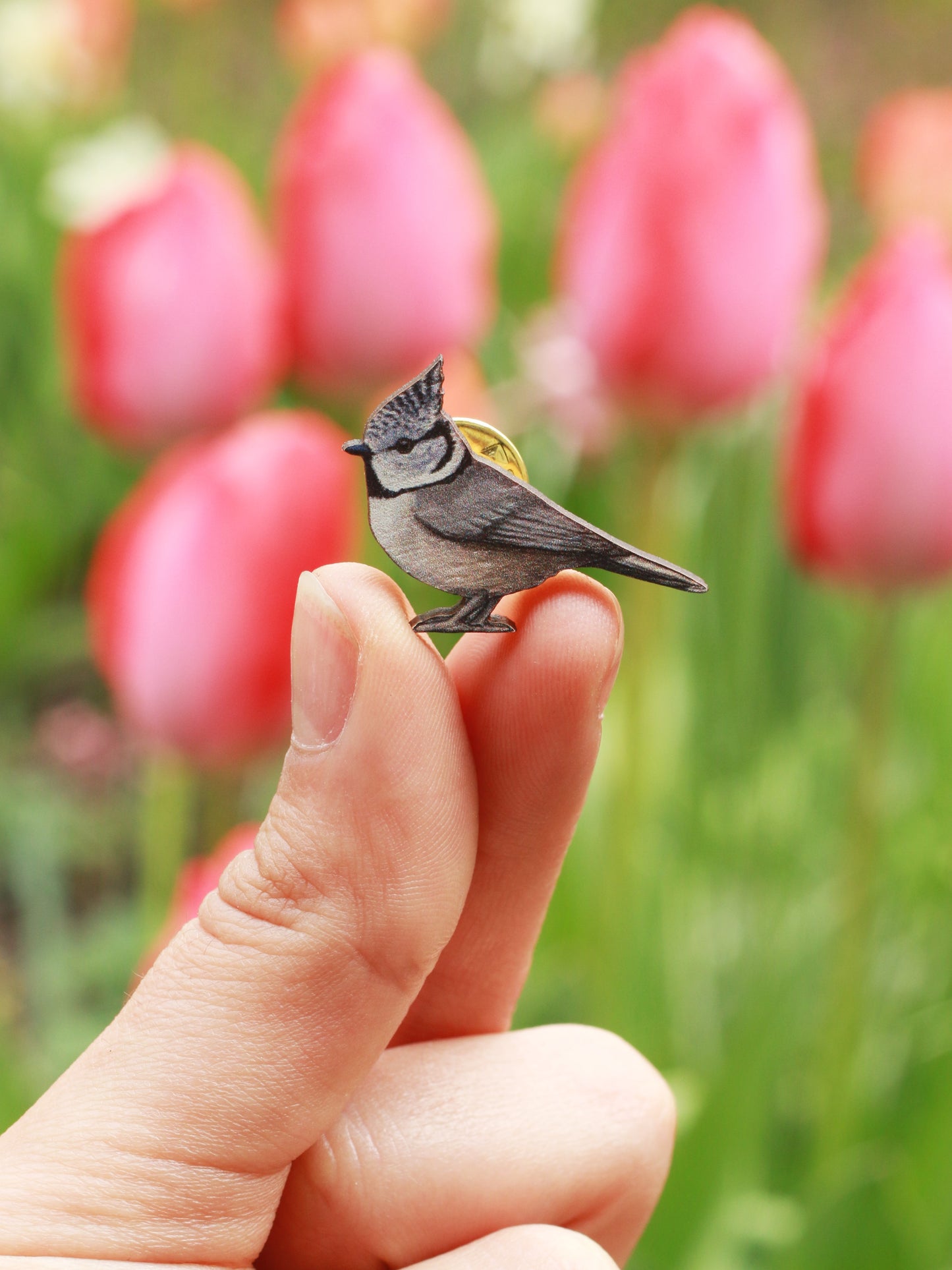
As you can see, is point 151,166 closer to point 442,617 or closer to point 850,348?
point 850,348

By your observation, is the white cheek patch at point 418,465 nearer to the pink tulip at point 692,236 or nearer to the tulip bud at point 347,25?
the pink tulip at point 692,236

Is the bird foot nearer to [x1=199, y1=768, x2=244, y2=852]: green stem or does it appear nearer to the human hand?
the human hand

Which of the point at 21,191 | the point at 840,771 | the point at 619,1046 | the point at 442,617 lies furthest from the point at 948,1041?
the point at 21,191

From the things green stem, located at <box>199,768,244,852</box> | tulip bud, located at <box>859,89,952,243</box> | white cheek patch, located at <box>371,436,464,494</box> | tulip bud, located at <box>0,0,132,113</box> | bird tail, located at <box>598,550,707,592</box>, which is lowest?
green stem, located at <box>199,768,244,852</box>

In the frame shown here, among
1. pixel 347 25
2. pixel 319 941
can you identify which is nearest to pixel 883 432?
pixel 319 941

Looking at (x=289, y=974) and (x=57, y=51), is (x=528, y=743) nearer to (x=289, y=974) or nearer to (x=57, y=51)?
(x=289, y=974)

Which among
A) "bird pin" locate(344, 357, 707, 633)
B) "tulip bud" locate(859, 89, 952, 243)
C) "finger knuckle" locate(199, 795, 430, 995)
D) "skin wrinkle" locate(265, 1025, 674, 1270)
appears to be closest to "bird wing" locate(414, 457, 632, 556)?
"bird pin" locate(344, 357, 707, 633)

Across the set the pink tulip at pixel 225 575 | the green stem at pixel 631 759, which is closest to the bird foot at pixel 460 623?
the pink tulip at pixel 225 575
